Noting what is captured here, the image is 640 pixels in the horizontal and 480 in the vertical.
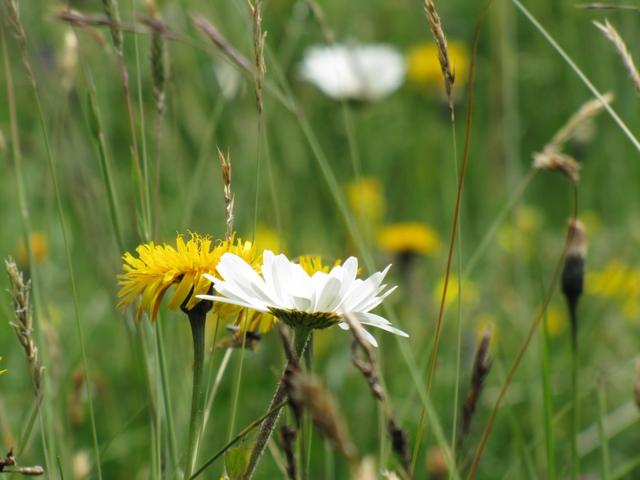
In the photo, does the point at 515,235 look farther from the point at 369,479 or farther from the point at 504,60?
the point at 369,479

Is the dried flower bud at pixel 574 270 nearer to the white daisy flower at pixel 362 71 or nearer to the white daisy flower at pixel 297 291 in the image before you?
the white daisy flower at pixel 297 291

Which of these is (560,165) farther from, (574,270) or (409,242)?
(409,242)

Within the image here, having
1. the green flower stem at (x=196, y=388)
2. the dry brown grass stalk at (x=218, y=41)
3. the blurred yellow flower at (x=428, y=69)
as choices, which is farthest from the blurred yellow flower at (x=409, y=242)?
the green flower stem at (x=196, y=388)

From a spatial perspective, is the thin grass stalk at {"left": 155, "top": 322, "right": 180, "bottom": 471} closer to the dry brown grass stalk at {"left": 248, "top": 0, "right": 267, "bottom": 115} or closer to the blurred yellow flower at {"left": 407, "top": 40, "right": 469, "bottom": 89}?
the dry brown grass stalk at {"left": 248, "top": 0, "right": 267, "bottom": 115}

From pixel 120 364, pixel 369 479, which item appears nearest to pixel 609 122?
pixel 120 364

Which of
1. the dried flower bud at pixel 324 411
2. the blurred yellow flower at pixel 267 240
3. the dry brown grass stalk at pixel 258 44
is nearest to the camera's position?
the dried flower bud at pixel 324 411

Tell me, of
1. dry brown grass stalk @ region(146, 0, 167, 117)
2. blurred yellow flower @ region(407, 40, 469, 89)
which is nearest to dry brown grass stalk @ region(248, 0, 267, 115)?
dry brown grass stalk @ region(146, 0, 167, 117)
